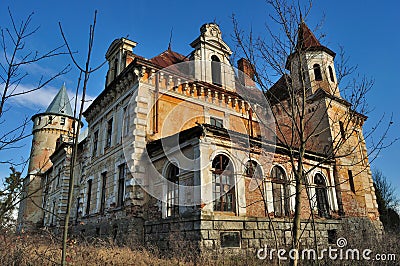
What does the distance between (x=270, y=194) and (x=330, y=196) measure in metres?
5.02

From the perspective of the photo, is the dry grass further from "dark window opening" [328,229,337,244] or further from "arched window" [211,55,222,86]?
"arched window" [211,55,222,86]

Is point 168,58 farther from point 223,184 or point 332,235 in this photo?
point 332,235

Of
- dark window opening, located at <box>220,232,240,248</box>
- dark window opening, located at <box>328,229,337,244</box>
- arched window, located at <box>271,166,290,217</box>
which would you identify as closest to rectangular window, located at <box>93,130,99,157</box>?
arched window, located at <box>271,166,290,217</box>

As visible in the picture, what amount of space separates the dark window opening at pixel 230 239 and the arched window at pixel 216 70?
35.4ft

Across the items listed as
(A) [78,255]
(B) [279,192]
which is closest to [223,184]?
(B) [279,192]

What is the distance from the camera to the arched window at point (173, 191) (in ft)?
41.4

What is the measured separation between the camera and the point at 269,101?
6.06 m

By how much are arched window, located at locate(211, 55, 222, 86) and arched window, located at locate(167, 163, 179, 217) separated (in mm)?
8268

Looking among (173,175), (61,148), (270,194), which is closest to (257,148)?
(270,194)

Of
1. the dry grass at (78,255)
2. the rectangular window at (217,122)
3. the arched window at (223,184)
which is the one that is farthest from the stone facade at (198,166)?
the dry grass at (78,255)

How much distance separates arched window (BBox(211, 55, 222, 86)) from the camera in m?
19.5

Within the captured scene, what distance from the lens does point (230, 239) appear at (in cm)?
1121

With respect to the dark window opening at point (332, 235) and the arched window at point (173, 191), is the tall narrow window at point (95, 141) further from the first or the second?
the dark window opening at point (332, 235)

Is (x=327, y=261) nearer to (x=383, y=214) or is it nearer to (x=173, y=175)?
Result: (x=173, y=175)
